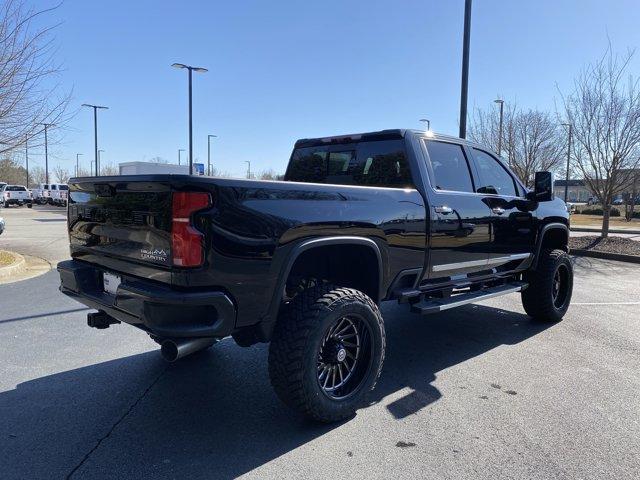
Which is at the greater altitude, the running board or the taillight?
the taillight

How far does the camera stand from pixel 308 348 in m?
3.09

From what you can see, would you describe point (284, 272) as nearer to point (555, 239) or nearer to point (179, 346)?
point (179, 346)

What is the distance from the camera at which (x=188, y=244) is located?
107 inches

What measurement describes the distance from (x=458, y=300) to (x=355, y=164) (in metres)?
1.57

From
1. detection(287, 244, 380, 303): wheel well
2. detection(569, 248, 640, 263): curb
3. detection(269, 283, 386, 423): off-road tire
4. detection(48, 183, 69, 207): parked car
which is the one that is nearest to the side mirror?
detection(287, 244, 380, 303): wheel well

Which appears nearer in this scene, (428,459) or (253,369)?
(428,459)

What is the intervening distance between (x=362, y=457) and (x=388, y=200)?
1.80 m

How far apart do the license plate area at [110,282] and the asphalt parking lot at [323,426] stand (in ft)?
2.75

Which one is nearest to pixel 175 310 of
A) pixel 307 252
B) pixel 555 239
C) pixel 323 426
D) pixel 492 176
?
pixel 307 252

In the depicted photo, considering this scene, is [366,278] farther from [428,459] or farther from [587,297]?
[587,297]

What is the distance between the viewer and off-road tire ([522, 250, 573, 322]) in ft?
18.9

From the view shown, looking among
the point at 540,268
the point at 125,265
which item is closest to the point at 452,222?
the point at 540,268

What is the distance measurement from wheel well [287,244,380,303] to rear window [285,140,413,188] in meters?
0.87

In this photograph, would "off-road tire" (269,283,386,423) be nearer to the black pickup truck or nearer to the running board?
the black pickup truck
